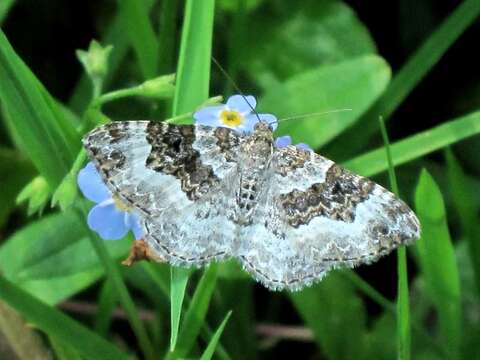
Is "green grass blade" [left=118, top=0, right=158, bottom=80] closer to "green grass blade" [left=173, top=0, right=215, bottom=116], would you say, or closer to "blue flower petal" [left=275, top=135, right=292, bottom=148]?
"green grass blade" [left=173, top=0, right=215, bottom=116]

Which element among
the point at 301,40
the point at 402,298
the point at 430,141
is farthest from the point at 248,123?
the point at 301,40

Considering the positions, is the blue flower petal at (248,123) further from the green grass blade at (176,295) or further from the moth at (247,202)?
the green grass blade at (176,295)

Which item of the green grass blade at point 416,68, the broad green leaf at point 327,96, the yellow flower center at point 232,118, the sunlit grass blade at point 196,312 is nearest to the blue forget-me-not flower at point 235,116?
the yellow flower center at point 232,118

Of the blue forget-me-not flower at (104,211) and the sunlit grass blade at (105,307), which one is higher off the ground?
the blue forget-me-not flower at (104,211)

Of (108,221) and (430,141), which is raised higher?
(108,221)

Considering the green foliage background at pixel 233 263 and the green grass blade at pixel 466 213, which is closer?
the green foliage background at pixel 233 263

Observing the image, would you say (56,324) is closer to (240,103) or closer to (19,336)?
(19,336)

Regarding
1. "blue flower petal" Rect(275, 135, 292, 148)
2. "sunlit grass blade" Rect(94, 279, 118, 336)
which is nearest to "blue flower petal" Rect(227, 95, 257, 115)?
"blue flower petal" Rect(275, 135, 292, 148)
